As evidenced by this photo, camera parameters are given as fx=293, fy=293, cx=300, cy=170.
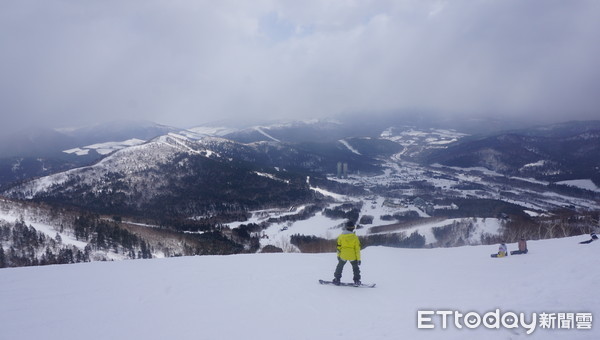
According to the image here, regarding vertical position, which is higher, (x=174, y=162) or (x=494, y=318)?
(x=174, y=162)

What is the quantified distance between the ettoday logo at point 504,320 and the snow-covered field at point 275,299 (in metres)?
0.08

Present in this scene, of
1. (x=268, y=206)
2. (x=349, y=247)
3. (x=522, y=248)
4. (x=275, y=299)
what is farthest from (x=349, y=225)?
(x=268, y=206)

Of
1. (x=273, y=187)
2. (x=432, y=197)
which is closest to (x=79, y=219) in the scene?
(x=273, y=187)

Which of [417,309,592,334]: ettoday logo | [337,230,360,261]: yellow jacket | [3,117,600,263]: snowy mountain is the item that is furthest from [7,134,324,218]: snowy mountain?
[417,309,592,334]: ettoday logo

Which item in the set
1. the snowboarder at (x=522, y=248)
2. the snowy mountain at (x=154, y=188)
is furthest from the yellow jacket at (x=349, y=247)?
the snowy mountain at (x=154, y=188)

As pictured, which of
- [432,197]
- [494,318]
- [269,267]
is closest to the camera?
[494,318]

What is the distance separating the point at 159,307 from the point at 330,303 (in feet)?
19.1

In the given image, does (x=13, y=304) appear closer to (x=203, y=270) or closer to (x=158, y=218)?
(x=203, y=270)

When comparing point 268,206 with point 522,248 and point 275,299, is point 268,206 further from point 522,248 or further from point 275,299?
point 275,299

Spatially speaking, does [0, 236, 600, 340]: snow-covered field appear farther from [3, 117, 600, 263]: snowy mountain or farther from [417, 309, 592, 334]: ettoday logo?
[3, 117, 600, 263]: snowy mountain

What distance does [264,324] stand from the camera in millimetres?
8625

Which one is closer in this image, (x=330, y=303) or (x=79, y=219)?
(x=330, y=303)

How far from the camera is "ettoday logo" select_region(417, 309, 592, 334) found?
7.71m

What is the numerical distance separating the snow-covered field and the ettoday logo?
3.1 inches
